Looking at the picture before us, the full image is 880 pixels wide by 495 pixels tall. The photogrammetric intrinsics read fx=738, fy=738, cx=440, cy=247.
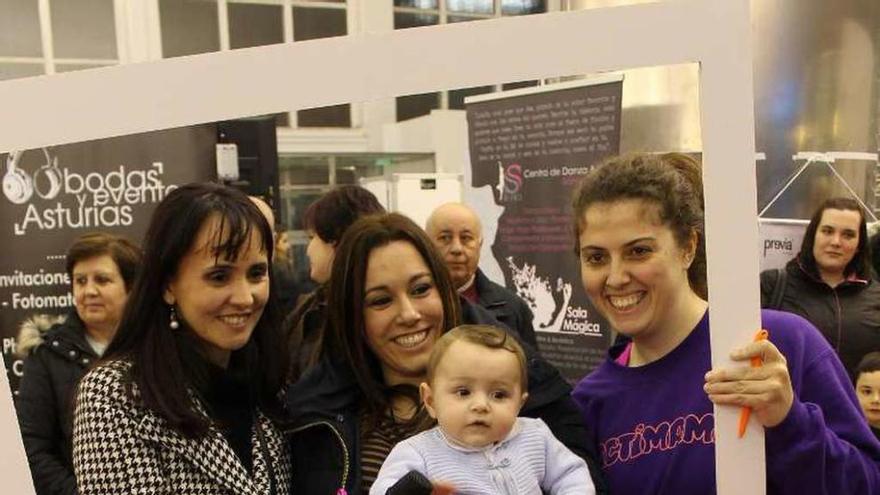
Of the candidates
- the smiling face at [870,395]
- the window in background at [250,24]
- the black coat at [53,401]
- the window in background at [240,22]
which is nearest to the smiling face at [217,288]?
the black coat at [53,401]

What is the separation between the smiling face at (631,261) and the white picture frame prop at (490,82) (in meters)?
0.08

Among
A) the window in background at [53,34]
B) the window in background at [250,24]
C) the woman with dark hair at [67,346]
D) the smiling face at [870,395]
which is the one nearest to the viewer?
the woman with dark hair at [67,346]

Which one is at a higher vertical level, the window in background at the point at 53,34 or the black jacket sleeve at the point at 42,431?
the window in background at the point at 53,34

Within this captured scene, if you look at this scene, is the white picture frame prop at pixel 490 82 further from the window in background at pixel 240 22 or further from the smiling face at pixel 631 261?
the window in background at pixel 240 22

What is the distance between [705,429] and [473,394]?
0.32 meters

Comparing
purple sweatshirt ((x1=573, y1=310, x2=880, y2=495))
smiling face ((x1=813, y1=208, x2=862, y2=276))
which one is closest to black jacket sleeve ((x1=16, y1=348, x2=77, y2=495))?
purple sweatshirt ((x1=573, y1=310, x2=880, y2=495))

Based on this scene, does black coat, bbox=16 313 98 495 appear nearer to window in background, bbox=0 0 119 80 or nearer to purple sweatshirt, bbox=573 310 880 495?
purple sweatshirt, bbox=573 310 880 495

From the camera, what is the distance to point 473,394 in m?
0.98

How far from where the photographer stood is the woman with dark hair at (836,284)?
112 inches

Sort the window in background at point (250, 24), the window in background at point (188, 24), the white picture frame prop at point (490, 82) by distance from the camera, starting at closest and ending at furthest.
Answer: the white picture frame prop at point (490, 82) → the window in background at point (250, 24) → the window in background at point (188, 24)

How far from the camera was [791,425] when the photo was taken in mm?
968

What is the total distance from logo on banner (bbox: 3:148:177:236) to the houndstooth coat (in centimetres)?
22

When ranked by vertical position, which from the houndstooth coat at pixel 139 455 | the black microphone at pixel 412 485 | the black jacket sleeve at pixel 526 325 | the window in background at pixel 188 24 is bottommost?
the black microphone at pixel 412 485

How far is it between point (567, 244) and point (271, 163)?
0.43 m
